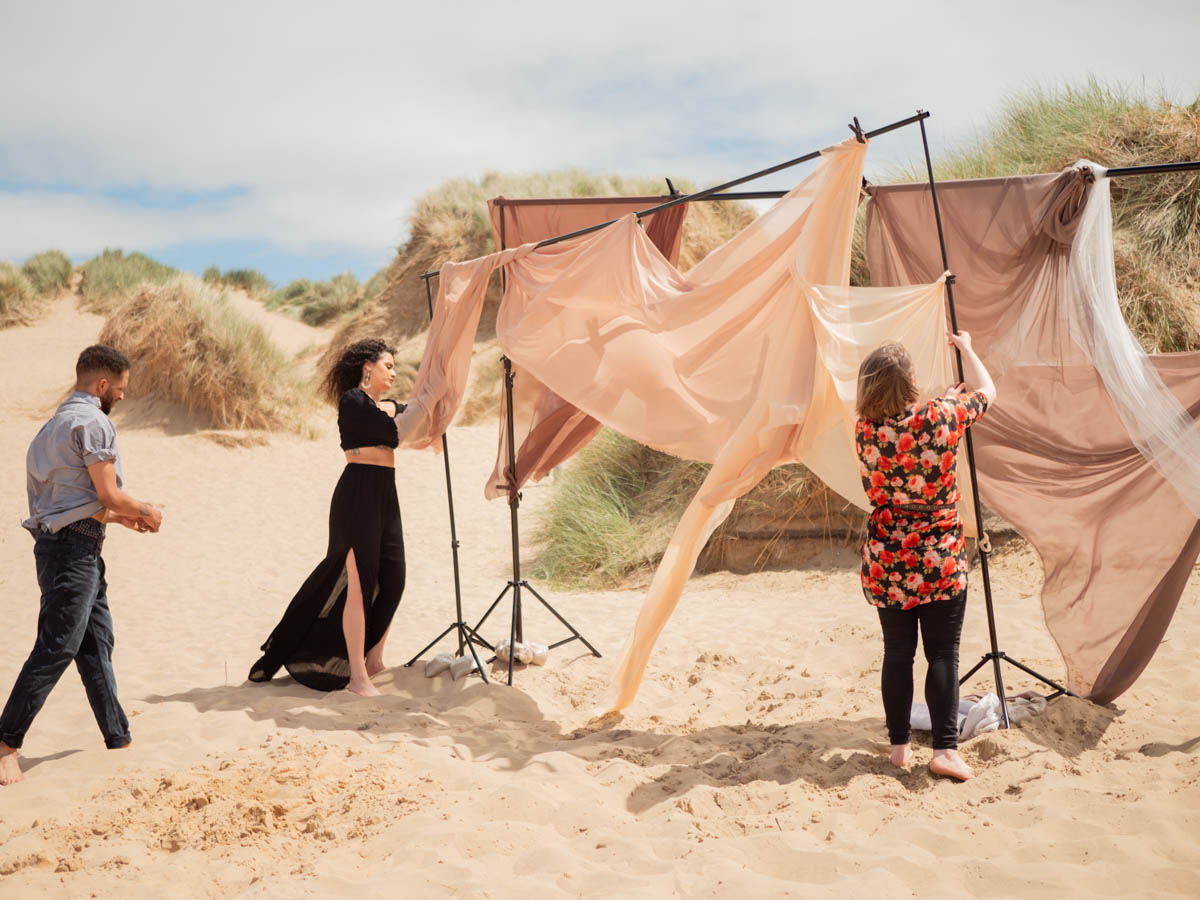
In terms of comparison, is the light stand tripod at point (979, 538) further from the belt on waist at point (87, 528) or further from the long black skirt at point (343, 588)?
the belt on waist at point (87, 528)

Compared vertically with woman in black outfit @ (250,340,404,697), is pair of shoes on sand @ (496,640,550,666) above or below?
below

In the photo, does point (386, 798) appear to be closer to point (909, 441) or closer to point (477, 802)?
point (477, 802)

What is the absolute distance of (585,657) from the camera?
5383mm

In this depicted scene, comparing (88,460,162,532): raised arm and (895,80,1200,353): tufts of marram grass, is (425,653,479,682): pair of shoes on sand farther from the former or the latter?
(895,80,1200,353): tufts of marram grass

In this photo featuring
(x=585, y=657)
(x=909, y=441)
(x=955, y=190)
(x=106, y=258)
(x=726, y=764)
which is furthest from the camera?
(x=106, y=258)

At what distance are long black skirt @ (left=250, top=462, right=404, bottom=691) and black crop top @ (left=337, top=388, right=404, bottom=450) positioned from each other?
0.16 meters

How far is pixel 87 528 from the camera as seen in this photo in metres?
3.65

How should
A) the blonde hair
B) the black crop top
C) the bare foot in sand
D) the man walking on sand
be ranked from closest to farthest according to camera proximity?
the blonde hair
the bare foot in sand
the man walking on sand
the black crop top

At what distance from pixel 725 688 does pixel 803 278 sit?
222cm

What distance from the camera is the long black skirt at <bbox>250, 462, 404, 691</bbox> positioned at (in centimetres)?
455

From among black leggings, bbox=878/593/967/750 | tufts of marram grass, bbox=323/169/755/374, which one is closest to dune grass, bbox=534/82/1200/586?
black leggings, bbox=878/593/967/750

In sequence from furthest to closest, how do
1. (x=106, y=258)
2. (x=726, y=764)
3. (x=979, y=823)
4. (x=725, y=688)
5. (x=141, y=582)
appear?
(x=106, y=258), (x=141, y=582), (x=725, y=688), (x=726, y=764), (x=979, y=823)

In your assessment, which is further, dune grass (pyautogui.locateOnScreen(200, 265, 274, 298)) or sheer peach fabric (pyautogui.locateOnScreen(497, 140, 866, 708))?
dune grass (pyautogui.locateOnScreen(200, 265, 274, 298))

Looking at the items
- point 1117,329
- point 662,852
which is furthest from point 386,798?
point 1117,329
